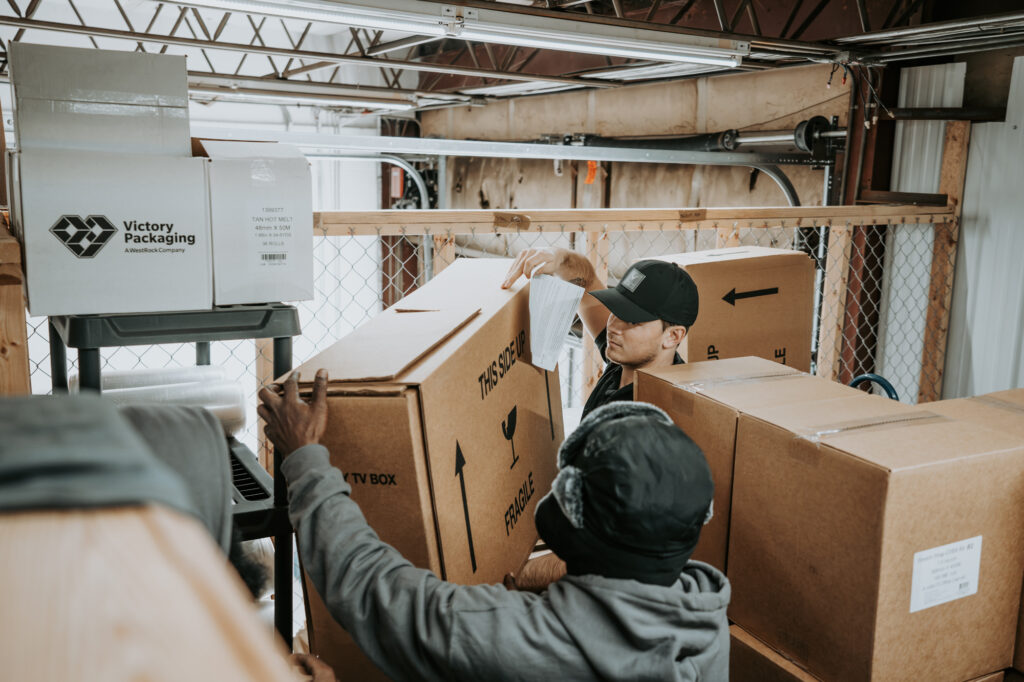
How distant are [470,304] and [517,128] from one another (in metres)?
6.65

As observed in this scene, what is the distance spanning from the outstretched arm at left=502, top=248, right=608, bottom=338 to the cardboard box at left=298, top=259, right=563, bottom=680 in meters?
0.11

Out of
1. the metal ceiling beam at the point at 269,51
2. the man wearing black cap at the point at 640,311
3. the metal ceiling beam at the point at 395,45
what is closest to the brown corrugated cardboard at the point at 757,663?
the man wearing black cap at the point at 640,311

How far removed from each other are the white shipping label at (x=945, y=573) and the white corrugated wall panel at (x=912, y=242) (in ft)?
8.47

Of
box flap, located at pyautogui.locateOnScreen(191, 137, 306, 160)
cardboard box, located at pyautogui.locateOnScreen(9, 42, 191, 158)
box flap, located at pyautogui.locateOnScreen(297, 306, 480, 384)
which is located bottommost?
box flap, located at pyautogui.locateOnScreen(297, 306, 480, 384)

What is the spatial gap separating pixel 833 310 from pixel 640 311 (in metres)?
1.86

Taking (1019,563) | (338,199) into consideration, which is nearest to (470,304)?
(1019,563)

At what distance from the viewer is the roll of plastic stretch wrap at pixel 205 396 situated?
1646mm

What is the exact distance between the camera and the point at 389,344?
1459mm

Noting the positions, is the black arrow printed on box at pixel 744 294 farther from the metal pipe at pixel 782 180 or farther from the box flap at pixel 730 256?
the metal pipe at pixel 782 180

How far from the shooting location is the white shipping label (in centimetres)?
131

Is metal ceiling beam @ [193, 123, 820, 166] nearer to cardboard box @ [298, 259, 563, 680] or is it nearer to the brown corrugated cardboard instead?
cardboard box @ [298, 259, 563, 680]

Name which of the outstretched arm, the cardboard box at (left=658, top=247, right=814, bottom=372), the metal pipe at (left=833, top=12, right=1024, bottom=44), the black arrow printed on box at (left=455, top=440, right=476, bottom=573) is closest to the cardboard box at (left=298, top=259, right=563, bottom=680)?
the black arrow printed on box at (left=455, top=440, right=476, bottom=573)

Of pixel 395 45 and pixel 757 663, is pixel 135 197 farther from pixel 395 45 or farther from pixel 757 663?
pixel 395 45

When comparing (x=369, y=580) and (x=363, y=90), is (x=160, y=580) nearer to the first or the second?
(x=369, y=580)
